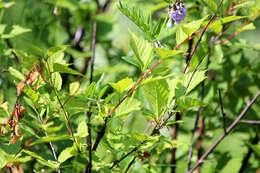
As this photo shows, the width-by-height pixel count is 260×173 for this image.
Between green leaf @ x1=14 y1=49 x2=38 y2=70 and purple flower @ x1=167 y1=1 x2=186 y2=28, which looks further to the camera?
purple flower @ x1=167 y1=1 x2=186 y2=28

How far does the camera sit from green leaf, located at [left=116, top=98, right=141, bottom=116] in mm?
430

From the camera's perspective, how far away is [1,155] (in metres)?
0.44

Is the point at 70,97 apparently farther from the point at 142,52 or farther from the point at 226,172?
the point at 226,172

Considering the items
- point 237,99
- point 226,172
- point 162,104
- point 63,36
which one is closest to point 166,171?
point 226,172

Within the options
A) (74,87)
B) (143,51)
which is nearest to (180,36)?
(143,51)

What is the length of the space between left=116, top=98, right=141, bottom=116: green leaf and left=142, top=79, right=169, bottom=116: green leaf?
0.11ft

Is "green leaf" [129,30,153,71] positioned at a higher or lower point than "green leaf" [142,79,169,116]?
higher

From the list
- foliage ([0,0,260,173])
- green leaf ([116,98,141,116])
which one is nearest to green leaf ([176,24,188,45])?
foliage ([0,0,260,173])

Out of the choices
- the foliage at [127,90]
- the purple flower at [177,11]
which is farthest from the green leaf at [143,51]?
the purple flower at [177,11]

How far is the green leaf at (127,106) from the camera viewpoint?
1.41 ft

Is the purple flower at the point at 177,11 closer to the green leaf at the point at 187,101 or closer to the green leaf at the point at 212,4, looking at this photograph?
the green leaf at the point at 212,4

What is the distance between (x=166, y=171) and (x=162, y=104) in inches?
19.5

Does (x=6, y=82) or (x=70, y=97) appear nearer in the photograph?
(x=70, y=97)

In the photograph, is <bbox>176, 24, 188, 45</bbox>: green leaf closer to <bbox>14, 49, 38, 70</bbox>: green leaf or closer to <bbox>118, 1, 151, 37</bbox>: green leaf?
<bbox>118, 1, 151, 37</bbox>: green leaf
